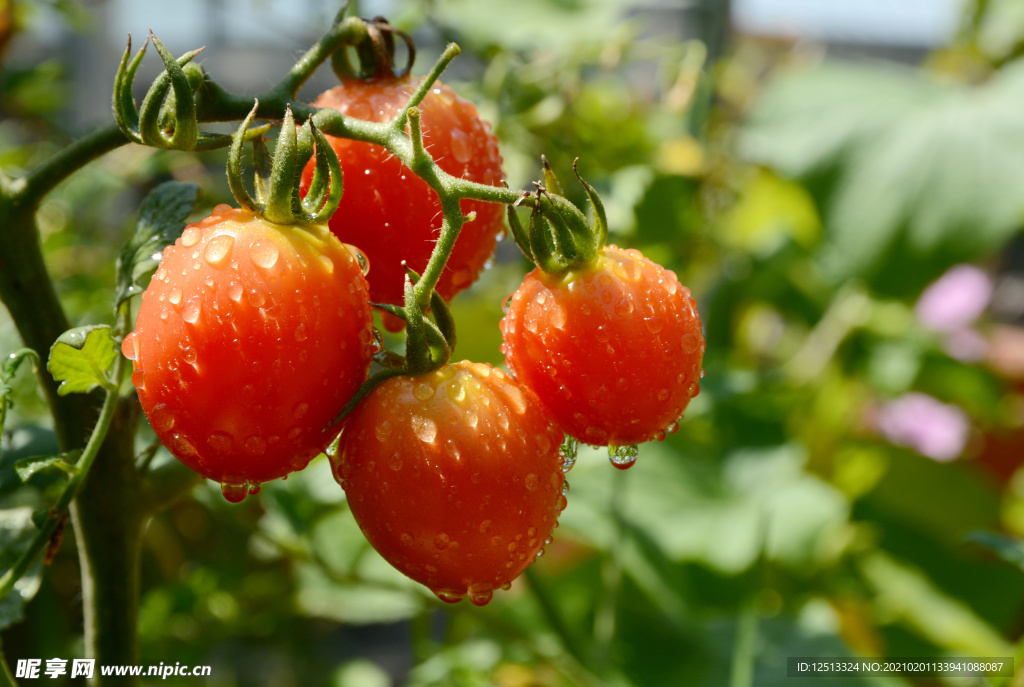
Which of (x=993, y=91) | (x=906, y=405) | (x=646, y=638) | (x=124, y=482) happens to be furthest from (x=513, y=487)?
(x=906, y=405)

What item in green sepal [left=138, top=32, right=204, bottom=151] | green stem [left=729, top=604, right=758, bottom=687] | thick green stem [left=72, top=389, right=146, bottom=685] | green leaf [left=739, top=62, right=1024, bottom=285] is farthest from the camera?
green leaf [left=739, top=62, right=1024, bottom=285]

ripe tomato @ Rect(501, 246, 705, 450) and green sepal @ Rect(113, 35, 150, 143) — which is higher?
green sepal @ Rect(113, 35, 150, 143)

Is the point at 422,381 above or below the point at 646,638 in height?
above

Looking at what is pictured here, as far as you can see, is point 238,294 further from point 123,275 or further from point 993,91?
point 993,91

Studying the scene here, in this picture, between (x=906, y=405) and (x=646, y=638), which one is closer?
(x=646, y=638)

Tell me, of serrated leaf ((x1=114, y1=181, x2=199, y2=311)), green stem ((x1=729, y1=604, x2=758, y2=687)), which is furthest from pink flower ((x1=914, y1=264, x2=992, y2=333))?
serrated leaf ((x1=114, y1=181, x2=199, y2=311))

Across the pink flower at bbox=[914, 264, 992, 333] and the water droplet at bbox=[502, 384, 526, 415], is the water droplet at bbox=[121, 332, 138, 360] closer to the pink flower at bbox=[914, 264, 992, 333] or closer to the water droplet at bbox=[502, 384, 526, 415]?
the water droplet at bbox=[502, 384, 526, 415]
